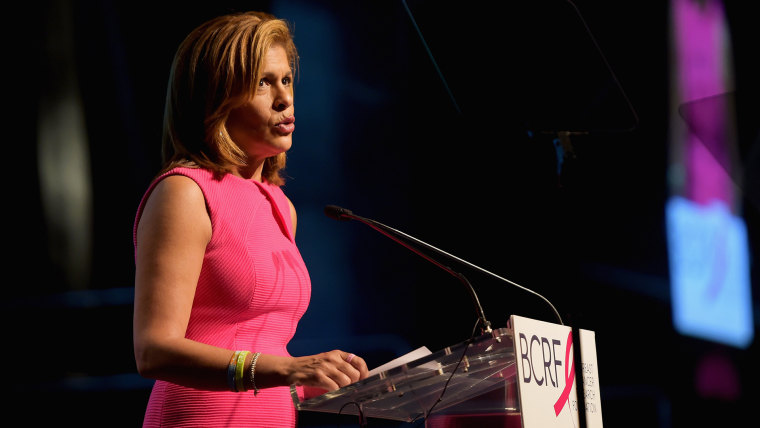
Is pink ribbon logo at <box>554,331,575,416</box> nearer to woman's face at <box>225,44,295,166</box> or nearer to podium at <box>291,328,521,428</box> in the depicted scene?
podium at <box>291,328,521,428</box>

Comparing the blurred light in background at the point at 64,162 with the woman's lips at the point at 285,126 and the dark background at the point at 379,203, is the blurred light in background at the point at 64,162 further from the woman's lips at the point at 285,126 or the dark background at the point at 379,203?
the woman's lips at the point at 285,126

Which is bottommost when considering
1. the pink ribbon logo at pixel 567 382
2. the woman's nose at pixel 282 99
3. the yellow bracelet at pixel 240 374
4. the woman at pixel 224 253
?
the pink ribbon logo at pixel 567 382

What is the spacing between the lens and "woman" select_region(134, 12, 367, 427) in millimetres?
1245

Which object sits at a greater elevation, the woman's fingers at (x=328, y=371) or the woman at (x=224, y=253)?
the woman at (x=224, y=253)

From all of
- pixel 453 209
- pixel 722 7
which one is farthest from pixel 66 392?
pixel 722 7

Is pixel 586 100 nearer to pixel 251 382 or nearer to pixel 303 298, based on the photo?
pixel 303 298

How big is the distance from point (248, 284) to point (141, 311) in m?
0.21

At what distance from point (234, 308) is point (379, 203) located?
5.93ft

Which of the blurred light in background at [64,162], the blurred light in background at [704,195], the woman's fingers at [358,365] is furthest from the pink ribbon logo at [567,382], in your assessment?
the blurred light in background at [64,162]

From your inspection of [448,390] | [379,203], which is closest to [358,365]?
[448,390]

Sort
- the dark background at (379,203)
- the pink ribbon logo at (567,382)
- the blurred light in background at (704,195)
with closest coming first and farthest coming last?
the pink ribbon logo at (567,382), the dark background at (379,203), the blurred light in background at (704,195)

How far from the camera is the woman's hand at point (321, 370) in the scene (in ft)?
3.81

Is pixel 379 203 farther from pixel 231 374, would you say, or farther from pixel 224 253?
pixel 231 374

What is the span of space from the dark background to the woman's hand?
1462 mm
